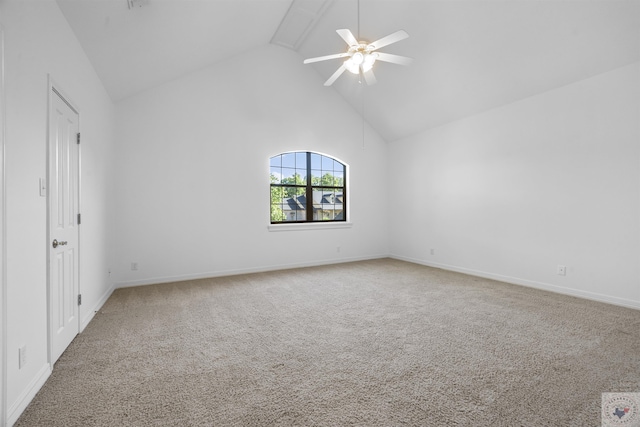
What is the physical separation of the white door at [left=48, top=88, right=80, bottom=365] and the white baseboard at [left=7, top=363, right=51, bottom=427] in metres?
0.15

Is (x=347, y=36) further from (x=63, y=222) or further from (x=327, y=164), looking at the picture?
(x=327, y=164)

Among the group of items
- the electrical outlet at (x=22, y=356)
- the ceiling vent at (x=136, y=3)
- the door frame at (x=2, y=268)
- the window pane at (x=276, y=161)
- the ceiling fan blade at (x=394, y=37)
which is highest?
the ceiling vent at (x=136, y=3)

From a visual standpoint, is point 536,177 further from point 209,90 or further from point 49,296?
→ point 49,296

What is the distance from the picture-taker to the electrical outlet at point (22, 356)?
1646mm

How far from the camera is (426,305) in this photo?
11.2 feet

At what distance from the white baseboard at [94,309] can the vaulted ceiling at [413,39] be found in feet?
8.43

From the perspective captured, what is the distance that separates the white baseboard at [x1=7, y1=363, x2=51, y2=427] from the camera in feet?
5.06

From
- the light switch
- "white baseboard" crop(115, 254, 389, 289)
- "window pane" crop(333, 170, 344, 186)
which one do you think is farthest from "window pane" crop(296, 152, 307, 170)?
the light switch

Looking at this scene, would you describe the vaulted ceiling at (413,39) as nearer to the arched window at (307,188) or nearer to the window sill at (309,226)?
the arched window at (307,188)

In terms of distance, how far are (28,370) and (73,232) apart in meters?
1.19

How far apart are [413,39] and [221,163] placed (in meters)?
3.40

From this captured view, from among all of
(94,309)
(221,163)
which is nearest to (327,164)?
(221,163)

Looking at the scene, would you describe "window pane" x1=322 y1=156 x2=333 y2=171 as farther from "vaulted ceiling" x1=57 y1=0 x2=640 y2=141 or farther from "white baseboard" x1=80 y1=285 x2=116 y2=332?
"white baseboard" x1=80 y1=285 x2=116 y2=332

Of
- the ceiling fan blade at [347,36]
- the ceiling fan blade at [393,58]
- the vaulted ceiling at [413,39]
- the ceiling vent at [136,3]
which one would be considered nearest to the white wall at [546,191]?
the vaulted ceiling at [413,39]
